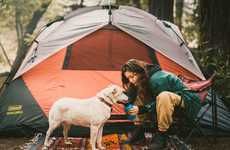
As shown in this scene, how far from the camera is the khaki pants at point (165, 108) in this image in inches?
168

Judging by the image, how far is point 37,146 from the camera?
15.1 feet

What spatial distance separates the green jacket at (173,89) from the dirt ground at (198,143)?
516 mm

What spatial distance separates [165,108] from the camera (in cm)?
427

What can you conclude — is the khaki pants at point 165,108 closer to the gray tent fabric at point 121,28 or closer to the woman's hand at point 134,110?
the woman's hand at point 134,110

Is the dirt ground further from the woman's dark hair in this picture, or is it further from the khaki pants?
the woman's dark hair

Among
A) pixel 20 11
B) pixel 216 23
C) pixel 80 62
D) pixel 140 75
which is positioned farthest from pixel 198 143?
pixel 20 11

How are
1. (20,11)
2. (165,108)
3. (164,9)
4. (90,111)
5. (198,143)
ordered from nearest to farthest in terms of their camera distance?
(165,108)
(90,111)
(198,143)
(164,9)
(20,11)

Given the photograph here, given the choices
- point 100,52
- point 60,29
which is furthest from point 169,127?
point 60,29

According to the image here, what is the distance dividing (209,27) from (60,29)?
2.51 metres

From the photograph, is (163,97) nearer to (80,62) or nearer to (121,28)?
(80,62)

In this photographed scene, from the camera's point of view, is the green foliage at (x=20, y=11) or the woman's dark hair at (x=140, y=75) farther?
the green foliage at (x=20, y=11)

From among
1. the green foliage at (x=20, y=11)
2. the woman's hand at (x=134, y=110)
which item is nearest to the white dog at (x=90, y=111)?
the woman's hand at (x=134, y=110)

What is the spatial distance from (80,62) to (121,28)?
0.67m

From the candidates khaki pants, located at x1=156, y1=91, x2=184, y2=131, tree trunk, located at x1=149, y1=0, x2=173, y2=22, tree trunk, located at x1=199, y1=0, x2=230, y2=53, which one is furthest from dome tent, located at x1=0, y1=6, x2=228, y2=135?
tree trunk, located at x1=149, y1=0, x2=173, y2=22
